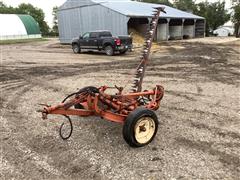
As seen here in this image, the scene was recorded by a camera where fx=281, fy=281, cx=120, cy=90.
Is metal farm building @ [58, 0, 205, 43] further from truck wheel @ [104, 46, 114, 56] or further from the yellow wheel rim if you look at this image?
the yellow wheel rim

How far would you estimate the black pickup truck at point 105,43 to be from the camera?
1893 centimetres

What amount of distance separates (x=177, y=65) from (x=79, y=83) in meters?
5.90

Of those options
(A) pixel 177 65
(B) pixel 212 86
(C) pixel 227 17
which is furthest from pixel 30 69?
(C) pixel 227 17

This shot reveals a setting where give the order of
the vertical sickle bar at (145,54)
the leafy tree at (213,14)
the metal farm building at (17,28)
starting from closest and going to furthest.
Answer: the vertical sickle bar at (145,54) < the metal farm building at (17,28) < the leafy tree at (213,14)

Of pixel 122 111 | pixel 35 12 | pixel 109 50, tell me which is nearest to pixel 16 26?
pixel 109 50

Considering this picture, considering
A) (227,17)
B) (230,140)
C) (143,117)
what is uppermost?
(227,17)

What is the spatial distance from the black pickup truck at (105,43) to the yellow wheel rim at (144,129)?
1412 cm

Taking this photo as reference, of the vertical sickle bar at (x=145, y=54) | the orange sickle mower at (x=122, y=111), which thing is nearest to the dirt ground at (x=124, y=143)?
the orange sickle mower at (x=122, y=111)

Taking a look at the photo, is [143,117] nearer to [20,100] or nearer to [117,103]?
[117,103]

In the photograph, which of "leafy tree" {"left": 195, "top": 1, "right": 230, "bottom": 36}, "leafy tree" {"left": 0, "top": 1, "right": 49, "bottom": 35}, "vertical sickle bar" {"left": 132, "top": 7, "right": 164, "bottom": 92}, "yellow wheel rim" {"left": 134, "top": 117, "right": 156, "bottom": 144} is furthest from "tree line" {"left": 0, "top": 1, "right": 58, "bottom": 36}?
"yellow wheel rim" {"left": 134, "top": 117, "right": 156, "bottom": 144}

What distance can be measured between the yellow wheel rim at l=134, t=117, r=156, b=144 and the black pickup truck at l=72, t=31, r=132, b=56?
46.3 feet

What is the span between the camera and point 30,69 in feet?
46.8

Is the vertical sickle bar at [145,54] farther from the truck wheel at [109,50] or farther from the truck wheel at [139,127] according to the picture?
the truck wheel at [109,50]

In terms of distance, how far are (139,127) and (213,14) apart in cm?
5582
